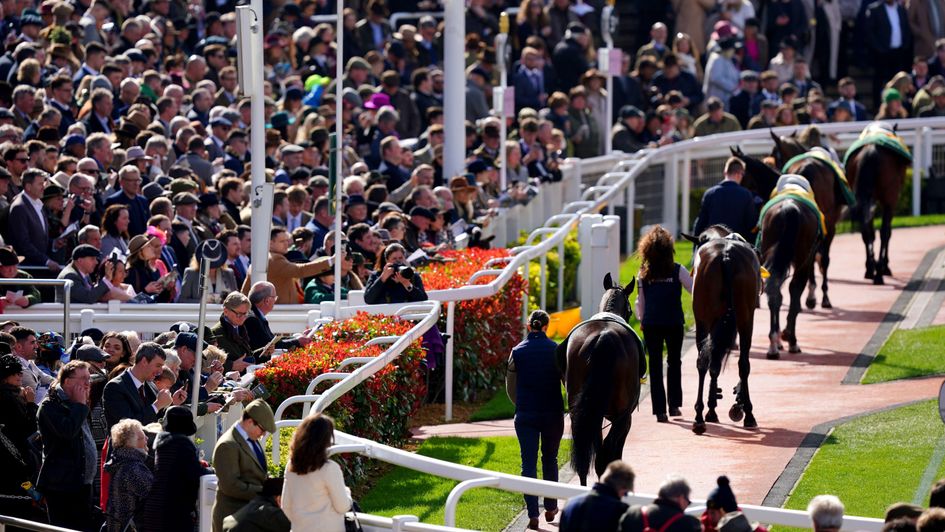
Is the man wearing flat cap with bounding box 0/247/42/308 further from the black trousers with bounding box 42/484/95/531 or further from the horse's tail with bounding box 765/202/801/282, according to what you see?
the horse's tail with bounding box 765/202/801/282

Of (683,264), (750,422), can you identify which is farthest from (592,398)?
(683,264)

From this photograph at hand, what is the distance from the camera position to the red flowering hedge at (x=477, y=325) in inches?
584

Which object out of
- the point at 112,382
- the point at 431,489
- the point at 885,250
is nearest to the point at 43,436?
the point at 112,382

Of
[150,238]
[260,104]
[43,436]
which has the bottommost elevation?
[43,436]

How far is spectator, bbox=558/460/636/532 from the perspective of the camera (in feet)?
25.6

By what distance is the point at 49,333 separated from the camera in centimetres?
1177

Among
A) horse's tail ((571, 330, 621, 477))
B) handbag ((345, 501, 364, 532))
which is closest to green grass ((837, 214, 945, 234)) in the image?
horse's tail ((571, 330, 621, 477))

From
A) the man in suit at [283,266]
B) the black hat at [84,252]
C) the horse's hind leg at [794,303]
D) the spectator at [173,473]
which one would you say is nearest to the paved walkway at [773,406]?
the horse's hind leg at [794,303]

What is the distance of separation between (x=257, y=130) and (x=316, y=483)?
17.2ft

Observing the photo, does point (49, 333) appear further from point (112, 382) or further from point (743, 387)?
point (743, 387)

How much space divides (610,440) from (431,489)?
1297mm

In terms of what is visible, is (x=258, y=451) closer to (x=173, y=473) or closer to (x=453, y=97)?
(x=173, y=473)

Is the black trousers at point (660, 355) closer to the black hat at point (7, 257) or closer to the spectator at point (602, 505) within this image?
the black hat at point (7, 257)

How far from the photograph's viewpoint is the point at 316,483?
859 cm
